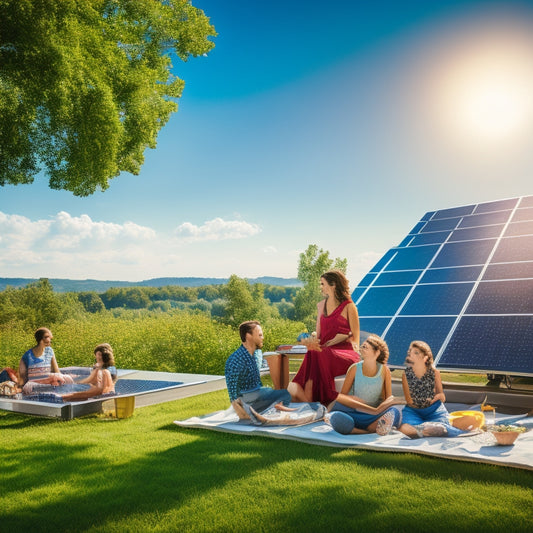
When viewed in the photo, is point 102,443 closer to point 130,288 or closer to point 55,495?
point 55,495

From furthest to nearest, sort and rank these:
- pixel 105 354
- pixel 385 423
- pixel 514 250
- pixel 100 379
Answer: pixel 514 250 → pixel 105 354 → pixel 100 379 → pixel 385 423

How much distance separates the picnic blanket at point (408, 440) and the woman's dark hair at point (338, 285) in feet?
6.89

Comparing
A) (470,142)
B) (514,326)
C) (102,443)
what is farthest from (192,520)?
(470,142)

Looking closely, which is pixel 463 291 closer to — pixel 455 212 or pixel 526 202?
pixel 526 202

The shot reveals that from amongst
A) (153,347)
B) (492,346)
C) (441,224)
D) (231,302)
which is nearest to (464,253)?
(441,224)

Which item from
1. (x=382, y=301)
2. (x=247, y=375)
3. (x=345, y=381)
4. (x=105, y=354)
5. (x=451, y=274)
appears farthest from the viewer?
(x=382, y=301)

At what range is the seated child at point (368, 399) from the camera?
6.68 meters

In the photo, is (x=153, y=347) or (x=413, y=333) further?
(x=153, y=347)

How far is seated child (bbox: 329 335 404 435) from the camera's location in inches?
263

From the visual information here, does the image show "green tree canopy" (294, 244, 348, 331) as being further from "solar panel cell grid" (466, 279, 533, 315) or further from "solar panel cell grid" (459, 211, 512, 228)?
"solar panel cell grid" (466, 279, 533, 315)

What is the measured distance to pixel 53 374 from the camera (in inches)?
376

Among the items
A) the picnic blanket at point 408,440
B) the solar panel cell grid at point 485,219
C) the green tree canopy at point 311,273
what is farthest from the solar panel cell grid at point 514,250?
the green tree canopy at point 311,273

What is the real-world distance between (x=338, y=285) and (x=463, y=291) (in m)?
2.45

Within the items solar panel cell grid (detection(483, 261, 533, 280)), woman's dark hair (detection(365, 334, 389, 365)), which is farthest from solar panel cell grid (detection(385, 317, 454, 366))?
solar panel cell grid (detection(483, 261, 533, 280))
